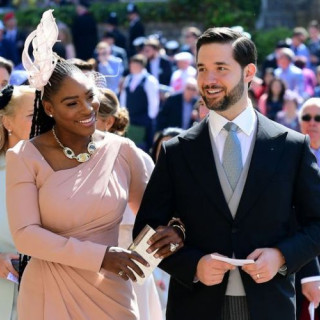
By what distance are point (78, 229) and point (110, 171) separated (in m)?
0.35

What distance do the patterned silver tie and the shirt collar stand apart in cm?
3

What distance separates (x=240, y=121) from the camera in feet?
16.4

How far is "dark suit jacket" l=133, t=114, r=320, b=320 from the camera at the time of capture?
4836 millimetres

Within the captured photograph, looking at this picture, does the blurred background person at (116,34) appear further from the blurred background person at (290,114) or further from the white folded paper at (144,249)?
the white folded paper at (144,249)

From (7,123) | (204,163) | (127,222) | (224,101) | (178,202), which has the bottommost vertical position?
(127,222)

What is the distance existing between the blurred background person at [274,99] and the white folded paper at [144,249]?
453 inches

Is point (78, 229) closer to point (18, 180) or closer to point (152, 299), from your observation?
point (18, 180)

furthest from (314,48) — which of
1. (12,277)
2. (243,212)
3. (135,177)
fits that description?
(243,212)

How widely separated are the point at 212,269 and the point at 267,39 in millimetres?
20690

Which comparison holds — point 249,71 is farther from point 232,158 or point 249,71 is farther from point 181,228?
point 181,228

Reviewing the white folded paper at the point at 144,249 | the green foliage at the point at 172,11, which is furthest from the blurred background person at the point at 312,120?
the green foliage at the point at 172,11

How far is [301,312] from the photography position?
6.02 m

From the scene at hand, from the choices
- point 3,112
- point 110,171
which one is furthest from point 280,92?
point 110,171

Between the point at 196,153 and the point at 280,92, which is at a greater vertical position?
the point at 196,153
